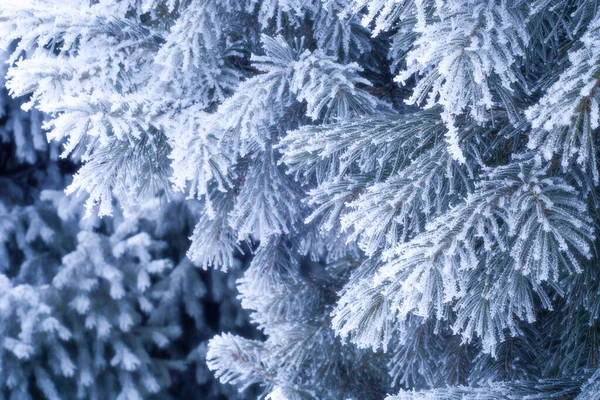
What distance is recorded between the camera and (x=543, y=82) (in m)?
1.31

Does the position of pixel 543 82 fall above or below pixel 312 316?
above

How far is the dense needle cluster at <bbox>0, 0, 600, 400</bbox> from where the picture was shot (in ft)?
3.61

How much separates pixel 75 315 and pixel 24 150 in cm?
120

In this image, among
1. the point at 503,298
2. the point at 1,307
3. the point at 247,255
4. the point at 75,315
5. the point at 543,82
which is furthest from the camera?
the point at 247,255

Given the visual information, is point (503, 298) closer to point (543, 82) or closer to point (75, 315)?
point (543, 82)

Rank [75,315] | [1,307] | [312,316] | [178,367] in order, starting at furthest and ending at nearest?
[178,367] < [75,315] < [1,307] < [312,316]

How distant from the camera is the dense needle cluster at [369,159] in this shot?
1.10 m

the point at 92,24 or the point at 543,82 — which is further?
the point at 92,24

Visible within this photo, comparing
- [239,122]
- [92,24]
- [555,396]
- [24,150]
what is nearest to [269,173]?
[239,122]

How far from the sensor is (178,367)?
3.43 meters

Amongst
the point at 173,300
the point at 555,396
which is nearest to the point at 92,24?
the point at 555,396

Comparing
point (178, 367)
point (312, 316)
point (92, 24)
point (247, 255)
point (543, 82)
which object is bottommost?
point (178, 367)

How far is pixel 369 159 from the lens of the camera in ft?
4.56

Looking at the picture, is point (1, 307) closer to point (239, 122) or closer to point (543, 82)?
point (239, 122)
